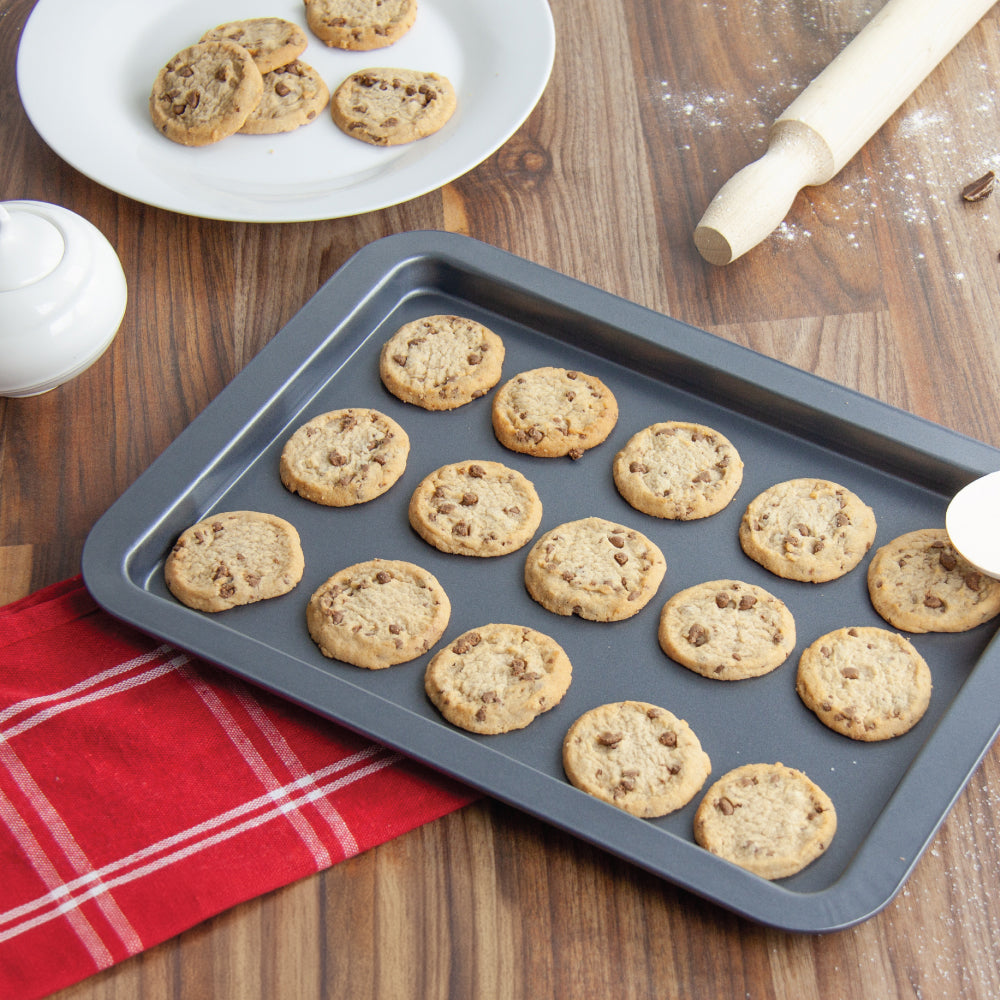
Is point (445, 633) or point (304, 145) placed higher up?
point (304, 145)

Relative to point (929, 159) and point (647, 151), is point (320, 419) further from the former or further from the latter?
point (929, 159)

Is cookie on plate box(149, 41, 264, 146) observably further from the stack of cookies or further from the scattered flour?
the scattered flour

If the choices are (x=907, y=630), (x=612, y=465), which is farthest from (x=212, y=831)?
(x=907, y=630)

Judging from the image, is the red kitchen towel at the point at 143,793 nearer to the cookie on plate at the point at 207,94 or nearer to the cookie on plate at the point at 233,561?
the cookie on plate at the point at 233,561

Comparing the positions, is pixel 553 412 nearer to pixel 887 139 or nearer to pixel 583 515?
pixel 583 515

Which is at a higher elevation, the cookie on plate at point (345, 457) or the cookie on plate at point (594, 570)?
the cookie on plate at point (594, 570)

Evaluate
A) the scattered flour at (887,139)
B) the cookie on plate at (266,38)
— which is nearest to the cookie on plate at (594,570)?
the scattered flour at (887,139)

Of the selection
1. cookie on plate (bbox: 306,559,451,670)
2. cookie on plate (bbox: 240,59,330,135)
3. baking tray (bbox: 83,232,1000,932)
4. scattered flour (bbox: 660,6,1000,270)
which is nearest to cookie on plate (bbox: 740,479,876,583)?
baking tray (bbox: 83,232,1000,932)

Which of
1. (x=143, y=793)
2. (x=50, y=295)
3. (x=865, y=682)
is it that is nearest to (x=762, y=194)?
(x=865, y=682)
